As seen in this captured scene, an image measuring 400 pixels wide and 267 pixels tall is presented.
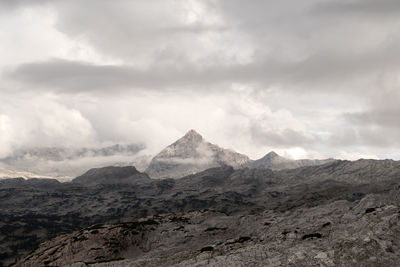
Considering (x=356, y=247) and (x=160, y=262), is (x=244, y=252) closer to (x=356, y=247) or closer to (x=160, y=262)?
(x=356, y=247)

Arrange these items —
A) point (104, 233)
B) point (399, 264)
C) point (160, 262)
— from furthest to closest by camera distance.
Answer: point (104, 233) < point (160, 262) < point (399, 264)

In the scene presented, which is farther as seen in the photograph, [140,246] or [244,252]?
[140,246]

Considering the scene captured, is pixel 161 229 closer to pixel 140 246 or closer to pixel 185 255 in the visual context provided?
pixel 140 246

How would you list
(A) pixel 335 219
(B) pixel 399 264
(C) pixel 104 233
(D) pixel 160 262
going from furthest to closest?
(C) pixel 104 233, (A) pixel 335 219, (D) pixel 160 262, (B) pixel 399 264

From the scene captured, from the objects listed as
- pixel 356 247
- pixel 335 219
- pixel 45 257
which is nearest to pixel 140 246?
pixel 45 257

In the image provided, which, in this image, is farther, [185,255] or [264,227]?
[264,227]

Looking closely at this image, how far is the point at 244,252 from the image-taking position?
47.6 meters

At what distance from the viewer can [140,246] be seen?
333 feet

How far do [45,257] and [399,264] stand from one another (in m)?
99.6

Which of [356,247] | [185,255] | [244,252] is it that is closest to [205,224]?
[185,255]

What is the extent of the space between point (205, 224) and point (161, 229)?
14.3 metres

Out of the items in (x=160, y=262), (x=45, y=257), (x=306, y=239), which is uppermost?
(x=306, y=239)

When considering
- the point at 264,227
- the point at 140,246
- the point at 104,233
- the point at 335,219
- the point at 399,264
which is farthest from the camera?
the point at 104,233

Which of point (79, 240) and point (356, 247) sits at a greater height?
point (356, 247)
